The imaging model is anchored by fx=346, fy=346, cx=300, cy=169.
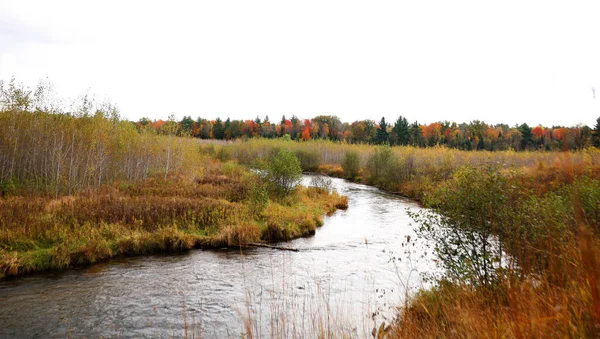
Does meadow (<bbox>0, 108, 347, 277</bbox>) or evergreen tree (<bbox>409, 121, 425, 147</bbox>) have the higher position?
evergreen tree (<bbox>409, 121, 425, 147</bbox>)

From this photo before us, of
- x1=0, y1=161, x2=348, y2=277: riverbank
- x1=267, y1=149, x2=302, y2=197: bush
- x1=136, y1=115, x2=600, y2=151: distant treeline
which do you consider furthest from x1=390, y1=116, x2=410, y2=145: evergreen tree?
x1=0, y1=161, x2=348, y2=277: riverbank

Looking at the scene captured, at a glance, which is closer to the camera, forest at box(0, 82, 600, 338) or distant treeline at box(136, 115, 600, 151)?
forest at box(0, 82, 600, 338)

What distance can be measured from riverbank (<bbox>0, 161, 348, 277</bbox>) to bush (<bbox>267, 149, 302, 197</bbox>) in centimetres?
181

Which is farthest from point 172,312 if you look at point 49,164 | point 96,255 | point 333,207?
point 49,164

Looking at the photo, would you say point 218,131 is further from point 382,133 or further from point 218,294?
point 218,294

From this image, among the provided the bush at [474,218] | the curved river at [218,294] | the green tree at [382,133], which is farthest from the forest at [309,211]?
the green tree at [382,133]

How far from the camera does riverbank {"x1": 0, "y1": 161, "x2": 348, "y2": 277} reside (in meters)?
13.2

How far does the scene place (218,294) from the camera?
11.0 metres

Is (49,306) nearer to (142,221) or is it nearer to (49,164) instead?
(142,221)

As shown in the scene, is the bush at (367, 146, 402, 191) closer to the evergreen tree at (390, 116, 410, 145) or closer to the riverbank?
the riverbank

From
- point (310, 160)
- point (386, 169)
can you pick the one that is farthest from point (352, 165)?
point (310, 160)

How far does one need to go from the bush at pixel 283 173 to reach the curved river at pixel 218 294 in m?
8.41

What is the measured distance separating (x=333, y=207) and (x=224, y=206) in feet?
29.5

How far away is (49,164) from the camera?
906 inches
